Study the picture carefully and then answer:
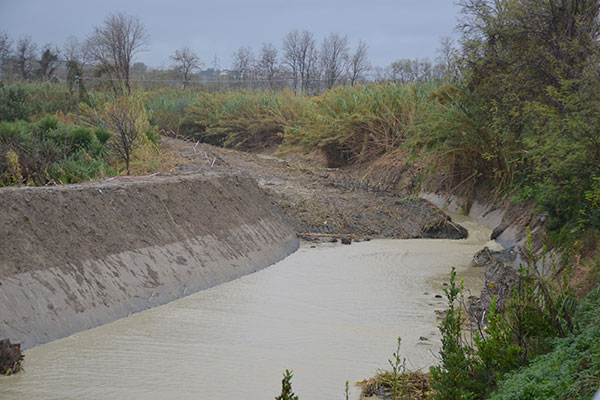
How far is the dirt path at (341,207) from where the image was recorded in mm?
12266

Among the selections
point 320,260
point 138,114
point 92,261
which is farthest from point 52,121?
point 92,261

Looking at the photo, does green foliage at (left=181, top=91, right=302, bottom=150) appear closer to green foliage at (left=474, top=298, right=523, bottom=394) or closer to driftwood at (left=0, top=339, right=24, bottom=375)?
driftwood at (left=0, top=339, right=24, bottom=375)

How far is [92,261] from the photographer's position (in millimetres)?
6766

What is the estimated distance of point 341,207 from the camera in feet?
42.8

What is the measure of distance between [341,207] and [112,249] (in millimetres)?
6497

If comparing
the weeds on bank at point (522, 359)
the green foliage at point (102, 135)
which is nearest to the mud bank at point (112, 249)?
the weeds on bank at point (522, 359)

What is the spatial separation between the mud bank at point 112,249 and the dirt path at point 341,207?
1.97m

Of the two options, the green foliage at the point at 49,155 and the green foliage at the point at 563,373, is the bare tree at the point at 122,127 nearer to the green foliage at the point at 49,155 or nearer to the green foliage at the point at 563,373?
the green foliage at the point at 49,155

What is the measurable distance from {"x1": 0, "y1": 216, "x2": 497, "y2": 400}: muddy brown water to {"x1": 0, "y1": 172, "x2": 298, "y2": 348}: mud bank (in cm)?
22

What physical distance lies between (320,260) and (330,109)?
10931 mm

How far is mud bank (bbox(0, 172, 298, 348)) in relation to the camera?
19.1ft

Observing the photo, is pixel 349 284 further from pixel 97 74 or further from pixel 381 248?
pixel 97 74

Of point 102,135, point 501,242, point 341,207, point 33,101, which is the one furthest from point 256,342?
point 33,101

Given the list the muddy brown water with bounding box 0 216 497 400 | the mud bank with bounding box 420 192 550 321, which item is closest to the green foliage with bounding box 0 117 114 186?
the muddy brown water with bounding box 0 216 497 400
